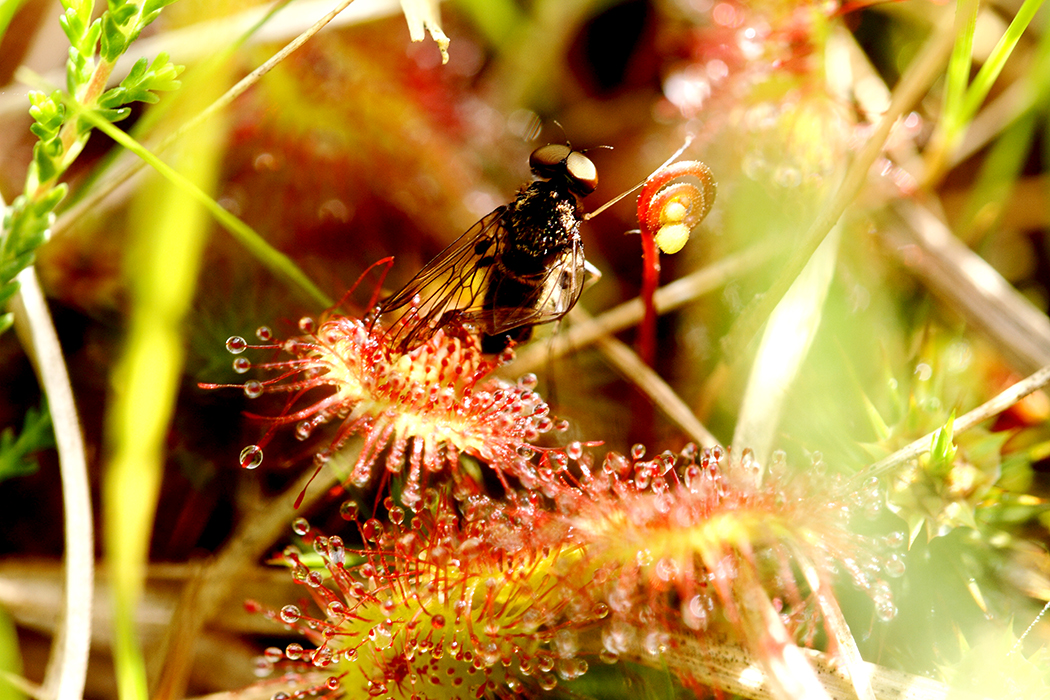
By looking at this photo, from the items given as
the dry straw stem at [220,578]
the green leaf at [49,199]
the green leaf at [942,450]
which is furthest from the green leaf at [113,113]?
the green leaf at [942,450]

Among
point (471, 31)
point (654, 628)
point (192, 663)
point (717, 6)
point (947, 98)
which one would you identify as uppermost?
point (471, 31)

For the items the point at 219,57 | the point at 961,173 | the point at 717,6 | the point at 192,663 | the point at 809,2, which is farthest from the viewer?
the point at 961,173

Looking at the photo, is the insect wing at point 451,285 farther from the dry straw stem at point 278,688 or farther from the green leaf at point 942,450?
the green leaf at point 942,450

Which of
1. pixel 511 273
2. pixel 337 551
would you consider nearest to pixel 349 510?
pixel 337 551

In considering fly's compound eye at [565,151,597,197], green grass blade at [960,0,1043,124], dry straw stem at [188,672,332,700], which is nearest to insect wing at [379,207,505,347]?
fly's compound eye at [565,151,597,197]

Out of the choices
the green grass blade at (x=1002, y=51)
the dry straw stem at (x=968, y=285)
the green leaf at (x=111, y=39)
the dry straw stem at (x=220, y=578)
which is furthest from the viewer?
the dry straw stem at (x=968, y=285)

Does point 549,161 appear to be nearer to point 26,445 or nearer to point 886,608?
point 886,608

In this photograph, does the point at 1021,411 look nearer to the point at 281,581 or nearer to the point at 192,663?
the point at 281,581

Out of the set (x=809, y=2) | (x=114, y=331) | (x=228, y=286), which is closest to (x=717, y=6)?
(x=809, y=2)
